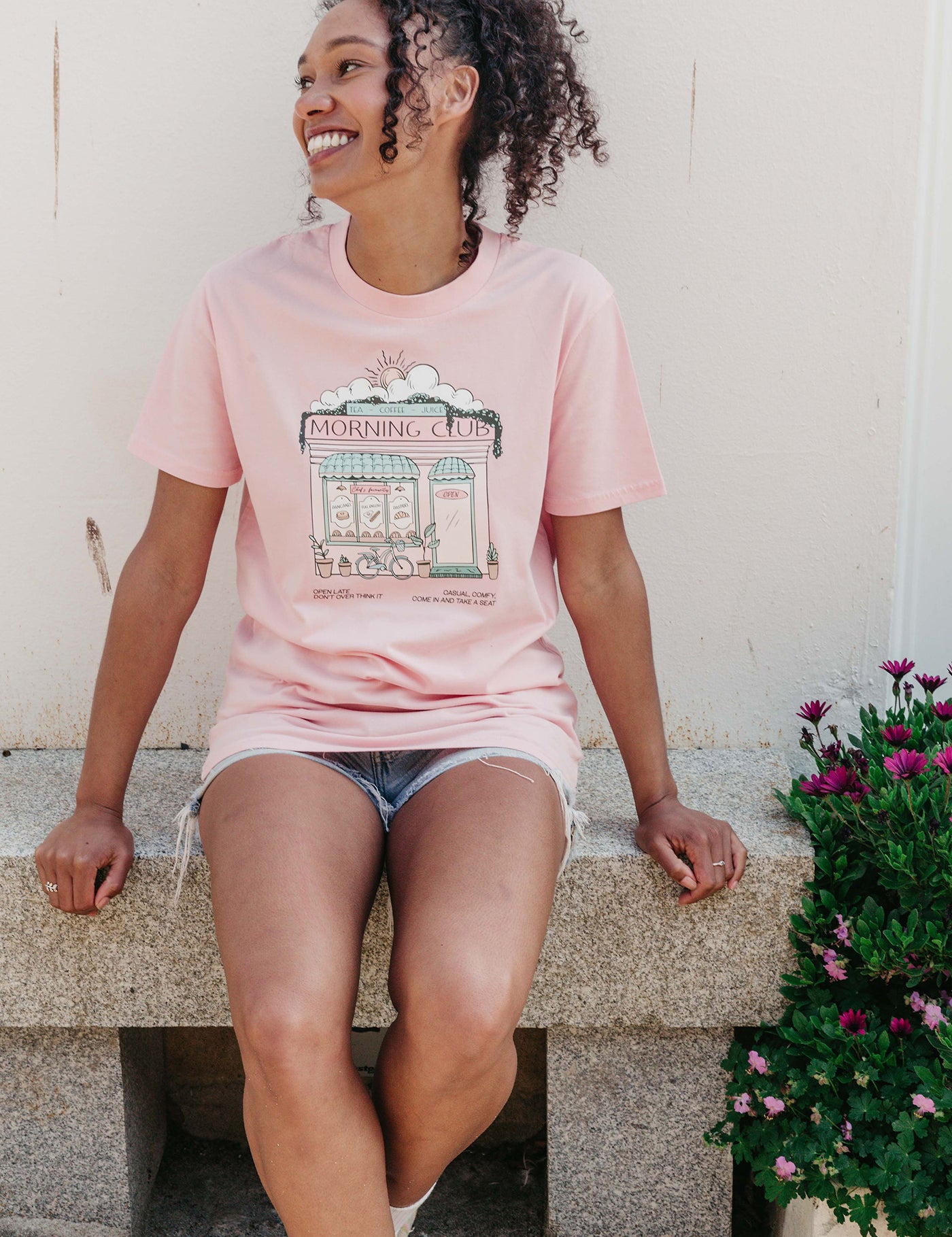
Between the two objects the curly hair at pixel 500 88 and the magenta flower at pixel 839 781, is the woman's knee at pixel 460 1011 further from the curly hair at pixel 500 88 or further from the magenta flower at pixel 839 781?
the curly hair at pixel 500 88

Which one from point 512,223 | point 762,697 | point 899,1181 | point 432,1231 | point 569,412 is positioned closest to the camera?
point 899,1181

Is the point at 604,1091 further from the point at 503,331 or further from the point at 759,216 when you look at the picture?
the point at 759,216

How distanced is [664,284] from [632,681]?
88 cm

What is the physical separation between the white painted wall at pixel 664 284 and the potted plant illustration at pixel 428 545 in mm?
726

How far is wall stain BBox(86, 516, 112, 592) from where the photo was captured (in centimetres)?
251

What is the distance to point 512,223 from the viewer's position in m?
2.12

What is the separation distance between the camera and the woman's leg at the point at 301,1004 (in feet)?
4.85

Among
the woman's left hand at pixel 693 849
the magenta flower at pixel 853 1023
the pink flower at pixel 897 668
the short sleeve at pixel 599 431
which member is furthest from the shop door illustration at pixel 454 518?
the magenta flower at pixel 853 1023

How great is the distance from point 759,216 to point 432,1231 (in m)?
2.08

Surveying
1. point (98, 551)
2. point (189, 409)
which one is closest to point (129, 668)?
point (189, 409)

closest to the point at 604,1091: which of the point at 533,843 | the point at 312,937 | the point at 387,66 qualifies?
the point at 533,843

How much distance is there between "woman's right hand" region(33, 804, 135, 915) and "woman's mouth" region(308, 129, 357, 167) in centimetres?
109

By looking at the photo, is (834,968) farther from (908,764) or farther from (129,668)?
(129,668)

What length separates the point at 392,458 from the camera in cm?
186
